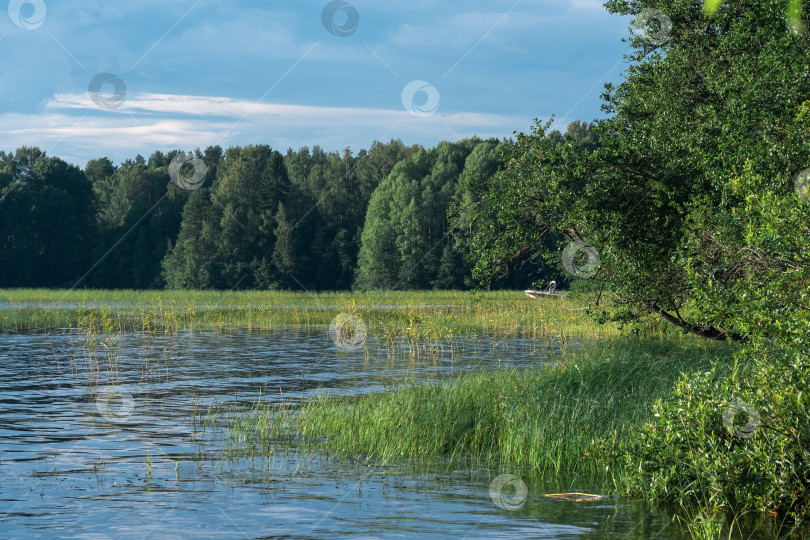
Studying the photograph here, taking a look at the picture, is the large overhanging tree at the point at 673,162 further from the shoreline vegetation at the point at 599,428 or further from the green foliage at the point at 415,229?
the green foliage at the point at 415,229

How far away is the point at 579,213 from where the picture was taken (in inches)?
782

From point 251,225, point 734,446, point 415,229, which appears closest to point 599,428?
point 734,446

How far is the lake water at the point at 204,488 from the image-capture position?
35.3 ft

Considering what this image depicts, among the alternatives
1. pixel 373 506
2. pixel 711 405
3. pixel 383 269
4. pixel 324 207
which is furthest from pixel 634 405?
pixel 324 207

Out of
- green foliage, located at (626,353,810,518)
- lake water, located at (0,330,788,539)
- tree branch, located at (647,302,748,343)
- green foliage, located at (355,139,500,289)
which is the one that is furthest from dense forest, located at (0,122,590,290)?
green foliage, located at (626,353,810,518)

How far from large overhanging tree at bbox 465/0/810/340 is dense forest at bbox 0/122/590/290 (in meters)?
66.6

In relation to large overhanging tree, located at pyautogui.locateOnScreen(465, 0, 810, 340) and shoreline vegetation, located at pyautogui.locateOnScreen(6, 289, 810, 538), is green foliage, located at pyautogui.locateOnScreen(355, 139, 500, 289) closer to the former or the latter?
shoreline vegetation, located at pyautogui.locateOnScreen(6, 289, 810, 538)

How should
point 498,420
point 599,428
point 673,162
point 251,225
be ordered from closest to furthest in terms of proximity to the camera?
point 599,428
point 498,420
point 673,162
point 251,225

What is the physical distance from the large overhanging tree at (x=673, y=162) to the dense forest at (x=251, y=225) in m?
66.6

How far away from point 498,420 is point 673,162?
793 cm

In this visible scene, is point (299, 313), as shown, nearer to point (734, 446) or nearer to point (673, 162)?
point (673, 162)

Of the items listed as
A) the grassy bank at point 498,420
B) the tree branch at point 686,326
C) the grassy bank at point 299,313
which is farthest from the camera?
the grassy bank at point 299,313

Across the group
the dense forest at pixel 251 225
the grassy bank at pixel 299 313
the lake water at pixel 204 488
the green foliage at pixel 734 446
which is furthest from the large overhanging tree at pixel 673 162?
the dense forest at pixel 251 225

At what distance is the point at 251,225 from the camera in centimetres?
10100
